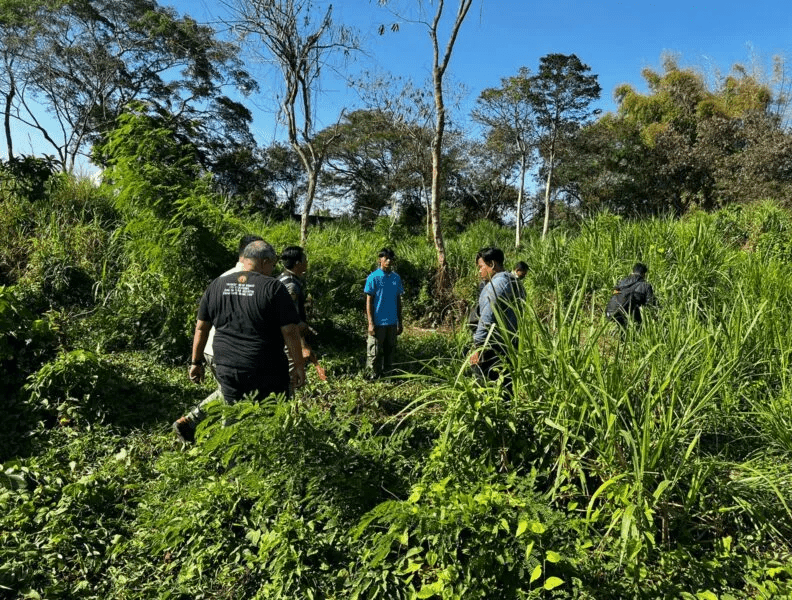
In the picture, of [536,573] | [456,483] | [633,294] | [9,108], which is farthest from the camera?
[9,108]

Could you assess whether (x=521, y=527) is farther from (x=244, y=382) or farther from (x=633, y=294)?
(x=633, y=294)

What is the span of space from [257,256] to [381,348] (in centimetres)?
249

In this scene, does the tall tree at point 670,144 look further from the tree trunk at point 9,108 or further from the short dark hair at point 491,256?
the tree trunk at point 9,108

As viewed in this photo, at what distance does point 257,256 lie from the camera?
3.21m

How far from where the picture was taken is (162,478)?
303 cm

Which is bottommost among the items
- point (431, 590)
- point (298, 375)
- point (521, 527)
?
point (431, 590)

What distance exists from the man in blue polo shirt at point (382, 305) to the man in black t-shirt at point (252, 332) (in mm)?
2177

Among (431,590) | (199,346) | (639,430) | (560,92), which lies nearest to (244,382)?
(199,346)

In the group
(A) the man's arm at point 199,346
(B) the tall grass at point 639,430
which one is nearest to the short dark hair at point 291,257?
(A) the man's arm at point 199,346

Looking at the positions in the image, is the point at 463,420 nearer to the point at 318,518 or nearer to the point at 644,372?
the point at 318,518

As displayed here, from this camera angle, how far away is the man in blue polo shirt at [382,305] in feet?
17.3

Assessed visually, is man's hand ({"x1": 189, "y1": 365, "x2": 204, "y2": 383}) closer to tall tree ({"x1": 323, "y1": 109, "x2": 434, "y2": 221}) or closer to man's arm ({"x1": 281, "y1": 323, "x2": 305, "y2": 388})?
man's arm ({"x1": 281, "y1": 323, "x2": 305, "y2": 388})

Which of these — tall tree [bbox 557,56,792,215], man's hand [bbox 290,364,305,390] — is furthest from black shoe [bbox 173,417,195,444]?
tall tree [bbox 557,56,792,215]

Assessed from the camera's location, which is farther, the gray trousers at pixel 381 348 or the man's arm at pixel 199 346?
the gray trousers at pixel 381 348
